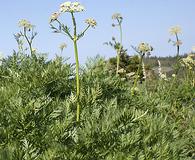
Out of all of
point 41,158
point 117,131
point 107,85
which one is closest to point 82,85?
point 107,85

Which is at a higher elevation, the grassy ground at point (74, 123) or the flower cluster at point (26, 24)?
the flower cluster at point (26, 24)

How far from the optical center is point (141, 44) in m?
5.90

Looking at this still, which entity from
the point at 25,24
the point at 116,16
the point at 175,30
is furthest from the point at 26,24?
the point at 175,30

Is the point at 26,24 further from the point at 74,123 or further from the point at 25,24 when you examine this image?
the point at 74,123

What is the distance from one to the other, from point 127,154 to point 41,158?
62cm

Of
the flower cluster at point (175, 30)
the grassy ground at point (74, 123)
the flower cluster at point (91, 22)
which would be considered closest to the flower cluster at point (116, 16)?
the flower cluster at point (175, 30)

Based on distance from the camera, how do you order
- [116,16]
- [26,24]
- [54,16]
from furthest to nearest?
1. [116,16]
2. [26,24]
3. [54,16]

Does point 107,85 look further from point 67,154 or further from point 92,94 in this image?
point 67,154

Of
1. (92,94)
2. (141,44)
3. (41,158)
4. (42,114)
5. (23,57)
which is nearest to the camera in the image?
(41,158)

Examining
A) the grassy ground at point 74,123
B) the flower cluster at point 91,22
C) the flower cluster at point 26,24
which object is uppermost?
the flower cluster at point 91,22

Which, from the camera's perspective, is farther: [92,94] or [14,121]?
[92,94]

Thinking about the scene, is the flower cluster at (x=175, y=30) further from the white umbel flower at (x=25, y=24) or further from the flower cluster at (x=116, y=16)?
the white umbel flower at (x=25, y=24)

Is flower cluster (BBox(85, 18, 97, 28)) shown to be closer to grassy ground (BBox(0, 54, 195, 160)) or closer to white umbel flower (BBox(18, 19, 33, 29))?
grassy ground (BBox(0, 54, 195, 160))

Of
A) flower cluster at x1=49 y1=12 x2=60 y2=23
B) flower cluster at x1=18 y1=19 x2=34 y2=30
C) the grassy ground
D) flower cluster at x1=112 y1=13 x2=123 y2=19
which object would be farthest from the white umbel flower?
flower cluster at x1=49 y1=12 x2=60 y2=23
